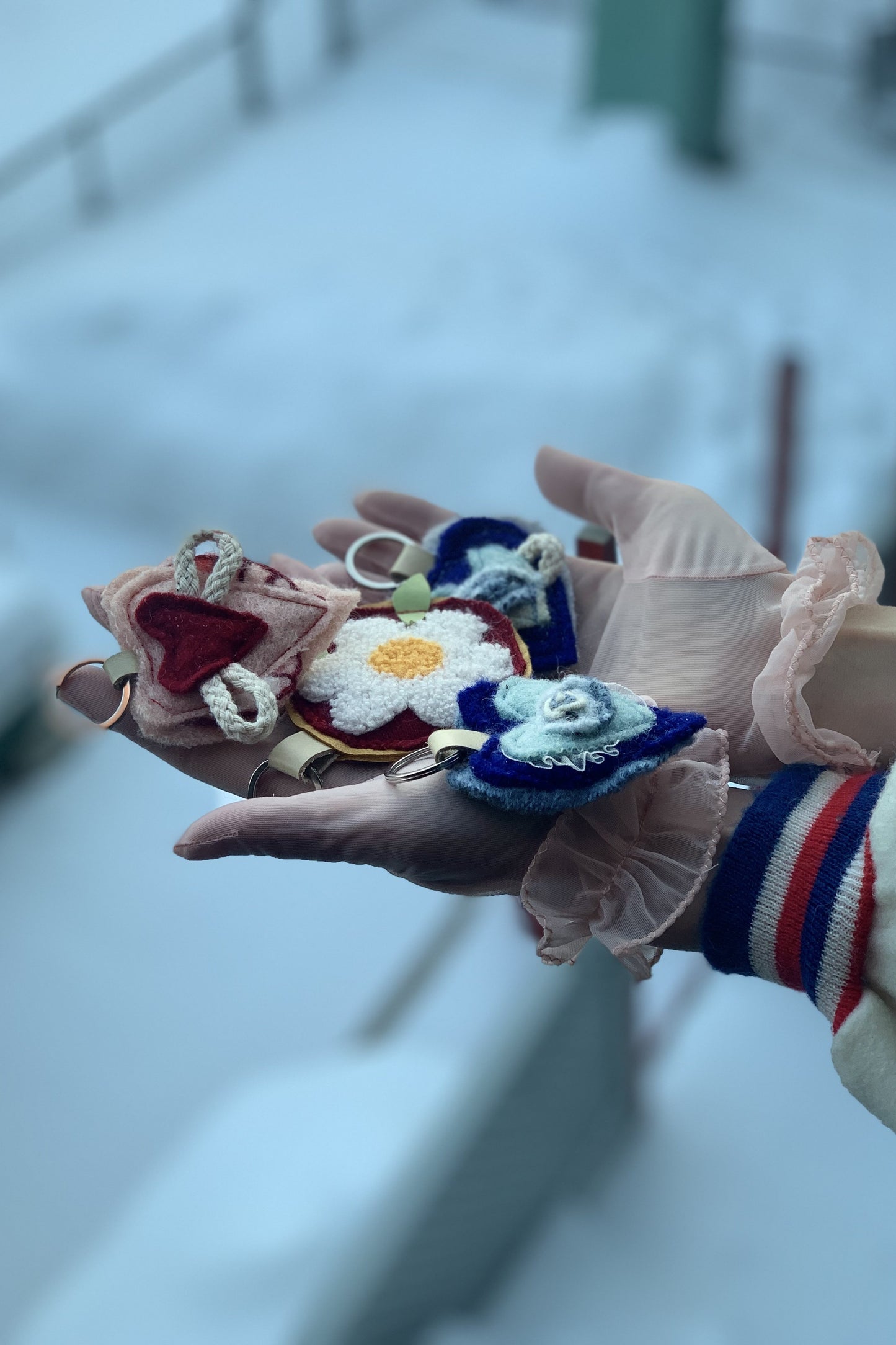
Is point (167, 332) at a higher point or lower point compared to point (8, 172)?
lower

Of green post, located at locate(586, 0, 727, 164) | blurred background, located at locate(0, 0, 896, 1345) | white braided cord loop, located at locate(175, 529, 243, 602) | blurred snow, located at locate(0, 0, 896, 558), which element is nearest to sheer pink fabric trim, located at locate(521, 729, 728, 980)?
white braided cord loop, located at locate(175, 529, 243, 602)

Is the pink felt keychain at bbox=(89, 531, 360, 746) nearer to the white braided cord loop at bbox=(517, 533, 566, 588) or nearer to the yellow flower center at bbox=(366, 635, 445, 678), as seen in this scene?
the yellow flower center at bbox=(366, 635, 445, 678)

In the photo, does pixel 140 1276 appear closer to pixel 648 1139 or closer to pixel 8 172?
pixel 648 1139

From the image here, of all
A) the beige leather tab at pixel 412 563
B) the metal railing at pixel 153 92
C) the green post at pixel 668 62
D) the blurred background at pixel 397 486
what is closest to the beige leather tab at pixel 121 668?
the beige leather tab at pixel 412 563

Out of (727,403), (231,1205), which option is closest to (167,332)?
(727,403)

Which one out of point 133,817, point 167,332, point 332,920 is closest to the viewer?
point 332,920

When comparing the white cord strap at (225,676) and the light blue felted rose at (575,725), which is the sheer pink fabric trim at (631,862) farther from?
the white cord strap at (225,676)
